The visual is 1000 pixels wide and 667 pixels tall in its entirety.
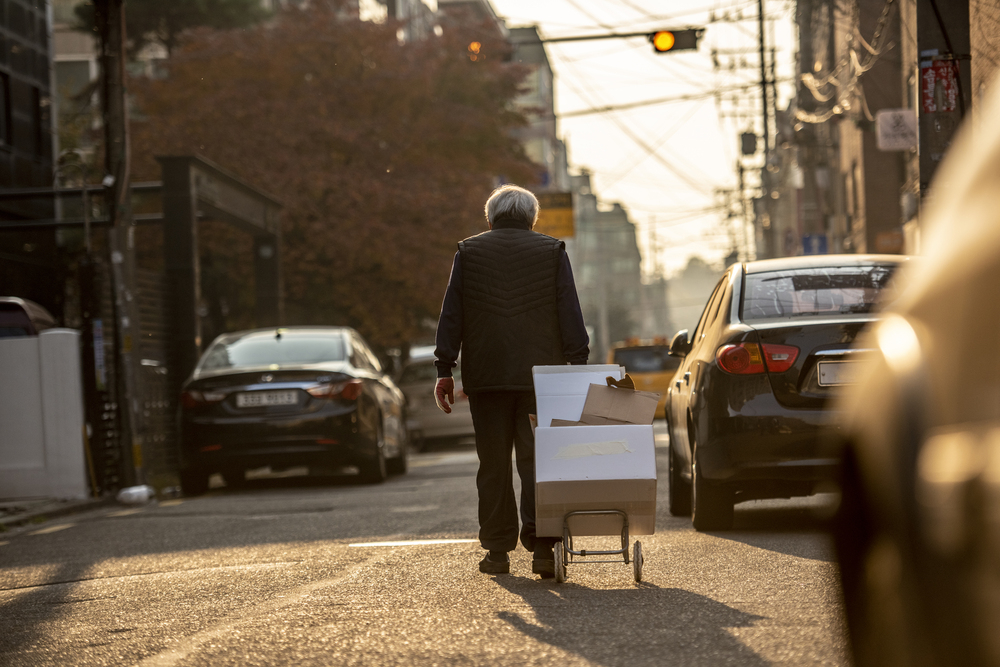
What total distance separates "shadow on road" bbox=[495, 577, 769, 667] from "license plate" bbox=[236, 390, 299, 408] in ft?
22.2

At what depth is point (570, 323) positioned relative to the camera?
6383 millimetres

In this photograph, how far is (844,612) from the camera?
285cm

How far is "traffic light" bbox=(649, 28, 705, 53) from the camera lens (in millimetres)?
18125

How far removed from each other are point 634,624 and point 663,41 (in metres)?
14.3

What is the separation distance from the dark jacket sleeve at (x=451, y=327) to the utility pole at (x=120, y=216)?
713cm

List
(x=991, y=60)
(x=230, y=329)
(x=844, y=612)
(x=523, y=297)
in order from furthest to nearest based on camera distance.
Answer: (x=230, y=329), (x=991, y=60), (x=523, y=297), (x=844, y=612)

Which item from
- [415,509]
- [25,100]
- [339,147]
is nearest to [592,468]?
[415,509]

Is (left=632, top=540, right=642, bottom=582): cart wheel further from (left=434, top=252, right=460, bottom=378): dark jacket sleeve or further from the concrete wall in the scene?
the concrete wall

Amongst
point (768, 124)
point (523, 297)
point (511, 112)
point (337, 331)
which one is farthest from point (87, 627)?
point (768, 124)

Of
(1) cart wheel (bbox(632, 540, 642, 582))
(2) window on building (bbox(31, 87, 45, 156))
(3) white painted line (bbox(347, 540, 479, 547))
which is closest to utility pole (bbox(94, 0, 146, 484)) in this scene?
(3) white painted line (bbox(347, 540, 479, 547))

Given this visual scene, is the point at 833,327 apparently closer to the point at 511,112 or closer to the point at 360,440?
the point at 360,440

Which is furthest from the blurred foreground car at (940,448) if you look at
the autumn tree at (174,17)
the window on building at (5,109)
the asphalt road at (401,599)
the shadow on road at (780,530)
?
the autumn tree at (174,17)

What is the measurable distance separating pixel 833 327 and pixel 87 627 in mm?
3802

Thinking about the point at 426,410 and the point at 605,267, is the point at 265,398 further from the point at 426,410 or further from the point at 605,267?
the point at 605,267
